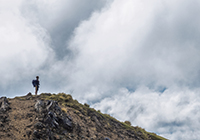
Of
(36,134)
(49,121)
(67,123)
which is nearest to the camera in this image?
(36,134)

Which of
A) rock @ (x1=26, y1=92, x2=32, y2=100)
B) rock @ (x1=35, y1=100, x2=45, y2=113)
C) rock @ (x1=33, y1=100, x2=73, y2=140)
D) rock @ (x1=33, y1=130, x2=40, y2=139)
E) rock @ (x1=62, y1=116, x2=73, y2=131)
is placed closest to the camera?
rock @ (x1=33, y1=130, x2=40, y2=139)

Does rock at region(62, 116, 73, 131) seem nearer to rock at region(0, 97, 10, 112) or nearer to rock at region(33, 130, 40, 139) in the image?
rock at region(33, 130, 40, 139)

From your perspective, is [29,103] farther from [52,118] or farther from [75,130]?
[75,130]

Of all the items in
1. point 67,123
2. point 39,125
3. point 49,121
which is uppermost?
point 67,123

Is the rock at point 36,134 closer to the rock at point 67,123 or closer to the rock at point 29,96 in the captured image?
the rock at point 67,123

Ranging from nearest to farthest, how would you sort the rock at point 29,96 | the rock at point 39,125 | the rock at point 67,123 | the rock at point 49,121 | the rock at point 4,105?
the rock at point 49,121
the rock at point 39,125
the rock at point 4,105
the rock at point 67,123
the rock at point 29,96

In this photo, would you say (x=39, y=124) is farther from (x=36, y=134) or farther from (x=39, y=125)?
(x=36, y=134)

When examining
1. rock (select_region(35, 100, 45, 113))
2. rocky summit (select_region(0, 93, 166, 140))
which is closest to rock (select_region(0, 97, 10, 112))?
rocky summit (select_region(0, 93, 166, 140))

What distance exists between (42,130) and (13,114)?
15.8 feet

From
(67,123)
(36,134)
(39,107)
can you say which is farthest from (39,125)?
(67,123)

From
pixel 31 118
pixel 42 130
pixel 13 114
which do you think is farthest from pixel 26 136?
pixel 13 114

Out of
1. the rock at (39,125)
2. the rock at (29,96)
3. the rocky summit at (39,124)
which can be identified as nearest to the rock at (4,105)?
the rocky summit at (39,124)

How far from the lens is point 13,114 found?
17750mm

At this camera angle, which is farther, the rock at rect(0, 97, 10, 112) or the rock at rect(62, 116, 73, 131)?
the rock at rect(62, 116, 73, 131)
